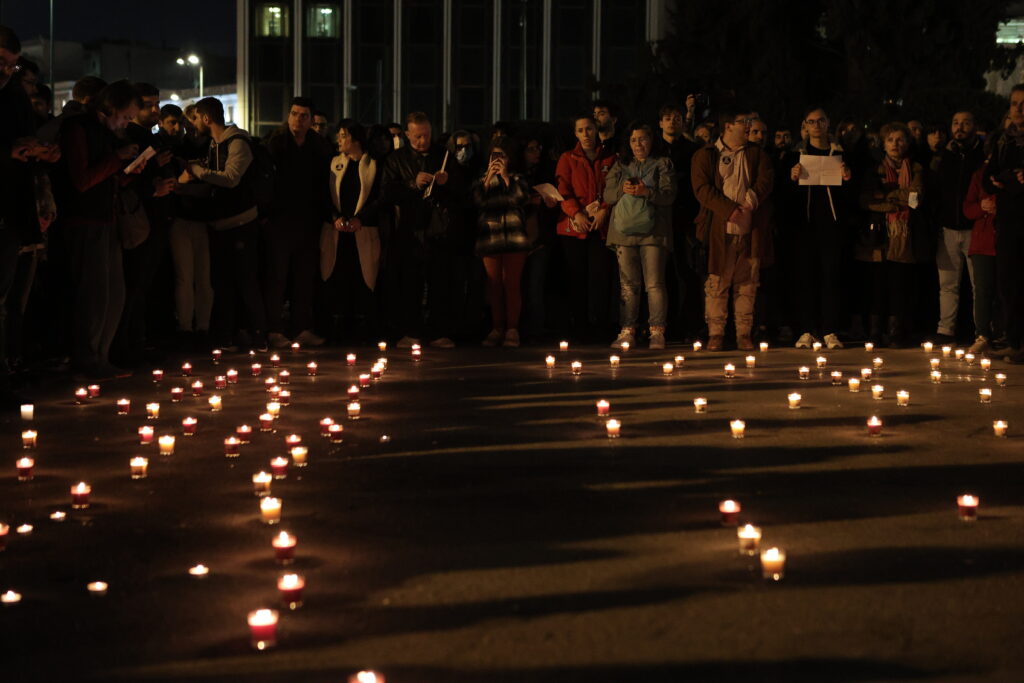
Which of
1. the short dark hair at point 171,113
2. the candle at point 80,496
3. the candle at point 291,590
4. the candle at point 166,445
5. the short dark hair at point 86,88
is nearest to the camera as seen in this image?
the candle at point 291,590

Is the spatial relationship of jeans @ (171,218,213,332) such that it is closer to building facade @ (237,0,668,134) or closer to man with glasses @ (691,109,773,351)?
man with glasses @ (691,109,773,351)

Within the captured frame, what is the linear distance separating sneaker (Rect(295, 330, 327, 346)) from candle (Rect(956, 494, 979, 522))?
9.36 meters

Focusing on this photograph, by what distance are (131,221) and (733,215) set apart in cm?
545

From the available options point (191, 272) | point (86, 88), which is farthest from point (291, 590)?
point (191, 272)

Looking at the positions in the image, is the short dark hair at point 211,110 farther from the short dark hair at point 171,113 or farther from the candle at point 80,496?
the candle at point 80,496

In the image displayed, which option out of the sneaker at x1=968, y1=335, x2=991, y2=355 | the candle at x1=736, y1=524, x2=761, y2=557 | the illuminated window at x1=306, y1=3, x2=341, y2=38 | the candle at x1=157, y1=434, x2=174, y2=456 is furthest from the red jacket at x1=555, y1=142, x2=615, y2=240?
the illuminated window at x1=306, y1=3, x2=341, y2=38

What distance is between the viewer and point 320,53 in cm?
6638

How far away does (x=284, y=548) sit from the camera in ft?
17.6

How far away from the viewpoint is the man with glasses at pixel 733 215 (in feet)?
46.0

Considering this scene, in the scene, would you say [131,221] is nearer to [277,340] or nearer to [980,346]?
[277,340]

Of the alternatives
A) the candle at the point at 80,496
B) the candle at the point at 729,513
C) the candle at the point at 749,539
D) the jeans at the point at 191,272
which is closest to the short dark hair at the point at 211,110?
the jeans at the point at 191,272

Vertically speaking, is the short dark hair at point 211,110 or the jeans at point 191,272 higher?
the short dark hair at point 211,110

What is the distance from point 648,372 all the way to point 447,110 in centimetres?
5434

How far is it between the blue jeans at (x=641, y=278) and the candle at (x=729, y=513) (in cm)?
839
